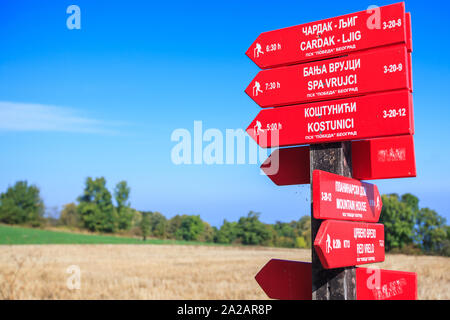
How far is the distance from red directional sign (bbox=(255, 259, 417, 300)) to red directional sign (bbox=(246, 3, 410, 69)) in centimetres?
180

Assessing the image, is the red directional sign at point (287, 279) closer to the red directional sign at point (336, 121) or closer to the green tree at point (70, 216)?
the red directional sign at point (336, 121)

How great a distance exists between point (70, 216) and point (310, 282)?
3463 inches

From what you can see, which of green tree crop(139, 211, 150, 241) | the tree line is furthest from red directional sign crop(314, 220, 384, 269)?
green tree crop(139, 211, 150, 241)

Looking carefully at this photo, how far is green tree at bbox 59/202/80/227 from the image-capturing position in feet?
264

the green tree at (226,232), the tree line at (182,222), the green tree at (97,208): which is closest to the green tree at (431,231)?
the tree line at (182,222)

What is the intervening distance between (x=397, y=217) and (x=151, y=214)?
51639mm

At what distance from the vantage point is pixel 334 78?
314 centimetres

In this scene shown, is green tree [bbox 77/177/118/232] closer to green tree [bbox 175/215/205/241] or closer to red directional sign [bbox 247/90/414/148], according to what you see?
green tree [bbox 175/215/205/241]

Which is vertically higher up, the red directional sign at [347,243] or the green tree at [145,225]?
the red directional sign at [347,243]

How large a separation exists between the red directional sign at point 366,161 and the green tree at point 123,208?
8050 cm

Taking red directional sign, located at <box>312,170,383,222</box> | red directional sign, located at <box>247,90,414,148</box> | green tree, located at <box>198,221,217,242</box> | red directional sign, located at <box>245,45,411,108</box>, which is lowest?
green tree, located at <box>198,221,217,242</box>

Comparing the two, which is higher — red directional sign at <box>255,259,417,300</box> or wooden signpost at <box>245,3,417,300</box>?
wooden signpost at <box>245,3,417,300</box>

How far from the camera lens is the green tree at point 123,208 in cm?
8050
